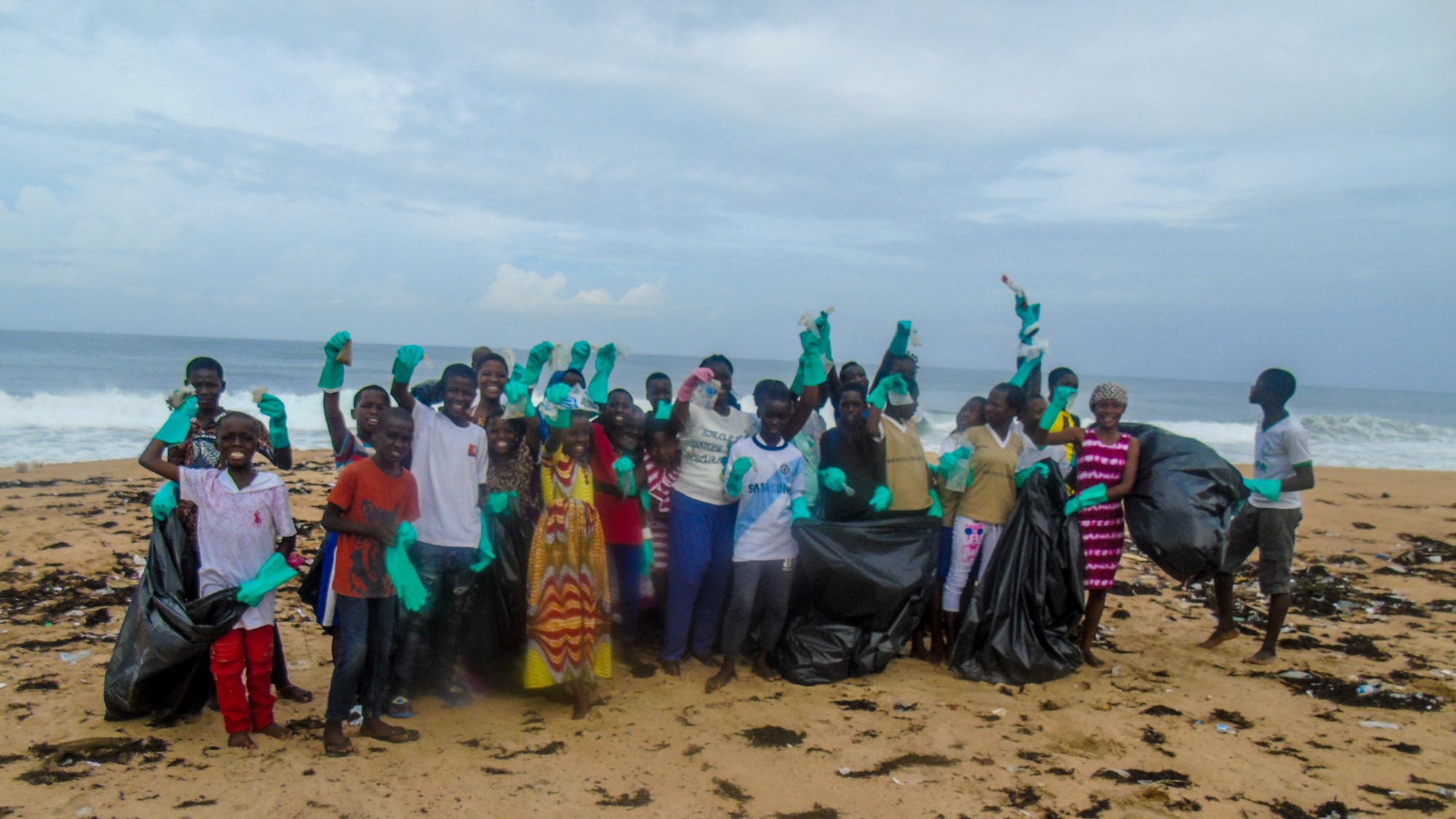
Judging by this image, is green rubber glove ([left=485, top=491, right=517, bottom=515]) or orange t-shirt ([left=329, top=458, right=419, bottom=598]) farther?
green rubber glove ([left=485, top=491, right=517, bottom=515])

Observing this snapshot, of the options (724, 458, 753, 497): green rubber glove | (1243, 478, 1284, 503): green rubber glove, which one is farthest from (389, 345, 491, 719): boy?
(1243, 478, 1284, 503): green rubber glove

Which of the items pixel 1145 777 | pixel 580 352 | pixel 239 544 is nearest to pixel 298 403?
pixel 580 352

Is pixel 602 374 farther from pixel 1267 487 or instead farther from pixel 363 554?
pixel 1267 487

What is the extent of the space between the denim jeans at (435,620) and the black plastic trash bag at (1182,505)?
Answer: 3.76 metres

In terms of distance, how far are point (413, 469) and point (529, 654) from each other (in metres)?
1.02

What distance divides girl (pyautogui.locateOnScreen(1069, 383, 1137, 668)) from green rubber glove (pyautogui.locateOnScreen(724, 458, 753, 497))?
6.58 feet

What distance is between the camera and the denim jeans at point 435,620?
3812mm

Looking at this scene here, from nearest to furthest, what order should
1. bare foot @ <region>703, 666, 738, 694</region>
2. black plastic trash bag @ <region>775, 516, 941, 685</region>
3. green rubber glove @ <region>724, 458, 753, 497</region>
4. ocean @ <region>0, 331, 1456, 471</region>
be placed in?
green rubber glove @ <region>724, 458, 753, 497</region> < bare foot @ <region>703, 666, 738, 694</region> < black plastic trash bag @ <region>775, 516, 941, 685</region> < ocean @ <region>0, 331, 1456, 471</region>

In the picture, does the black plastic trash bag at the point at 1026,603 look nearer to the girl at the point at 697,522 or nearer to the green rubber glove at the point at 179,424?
the girl at the point at 697,522

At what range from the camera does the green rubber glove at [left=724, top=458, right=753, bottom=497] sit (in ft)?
14.0

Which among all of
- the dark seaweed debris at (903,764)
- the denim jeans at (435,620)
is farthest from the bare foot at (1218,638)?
the denim jeans at (435,620)

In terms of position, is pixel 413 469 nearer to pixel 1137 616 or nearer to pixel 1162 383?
pixel 1137 616

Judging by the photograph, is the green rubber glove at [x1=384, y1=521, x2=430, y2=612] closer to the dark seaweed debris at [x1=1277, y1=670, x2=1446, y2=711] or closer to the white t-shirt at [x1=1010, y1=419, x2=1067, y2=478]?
the white t-shirt at [x1=1010, y1=419, x2=1067, y2=478]

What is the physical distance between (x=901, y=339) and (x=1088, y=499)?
1.42m
